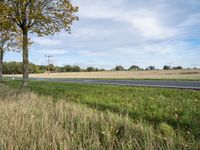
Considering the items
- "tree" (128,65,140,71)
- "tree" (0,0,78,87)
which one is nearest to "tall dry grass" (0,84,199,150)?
"tree" (0,0,78,87)

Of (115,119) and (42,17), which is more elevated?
(42,17)

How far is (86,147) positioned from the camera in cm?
388

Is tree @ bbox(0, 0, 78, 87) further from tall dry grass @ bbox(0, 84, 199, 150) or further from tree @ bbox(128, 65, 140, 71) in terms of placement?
tree @ bbox(128, 65, 140, 71)

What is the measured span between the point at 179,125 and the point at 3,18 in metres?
14.0

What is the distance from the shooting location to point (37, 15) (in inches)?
607

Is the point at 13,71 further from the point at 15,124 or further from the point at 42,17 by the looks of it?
the point at 15,124

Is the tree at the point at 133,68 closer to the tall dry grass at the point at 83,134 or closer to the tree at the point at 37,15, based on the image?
the tree at the point at 37,15

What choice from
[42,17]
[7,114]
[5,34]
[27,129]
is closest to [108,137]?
[27,129]

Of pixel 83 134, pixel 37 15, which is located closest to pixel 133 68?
pixel 37 15

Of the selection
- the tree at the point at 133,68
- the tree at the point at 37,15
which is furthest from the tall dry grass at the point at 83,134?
the tree at the point at 133,68

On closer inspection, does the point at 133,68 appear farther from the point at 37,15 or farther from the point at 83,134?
the point at 83,134

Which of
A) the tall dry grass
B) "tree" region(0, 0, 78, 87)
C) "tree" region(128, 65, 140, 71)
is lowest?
the tall dry grass

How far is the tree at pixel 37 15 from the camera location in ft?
50.6

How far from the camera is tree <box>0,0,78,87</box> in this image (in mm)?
15422
